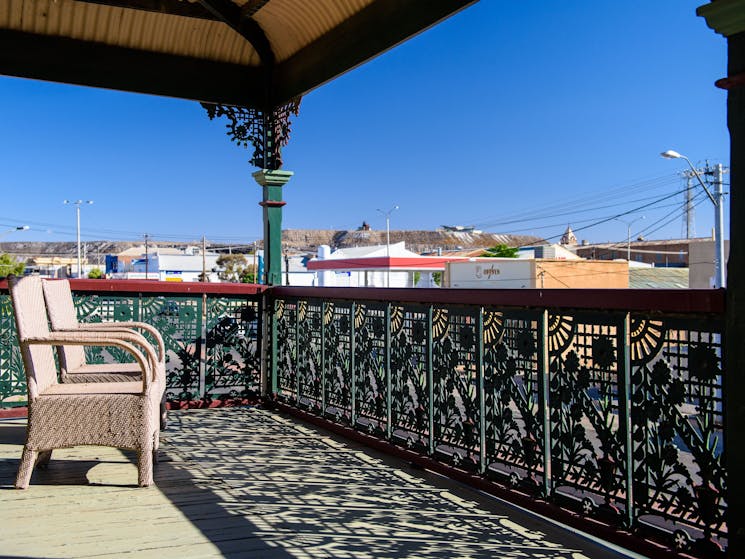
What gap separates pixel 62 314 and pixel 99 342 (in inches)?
31.5

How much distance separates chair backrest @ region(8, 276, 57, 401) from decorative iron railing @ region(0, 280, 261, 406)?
1498 mm

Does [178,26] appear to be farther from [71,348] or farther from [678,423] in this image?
[678,423]

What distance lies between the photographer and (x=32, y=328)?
3000mm

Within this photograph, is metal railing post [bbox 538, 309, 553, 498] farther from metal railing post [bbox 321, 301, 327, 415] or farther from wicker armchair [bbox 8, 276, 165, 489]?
metal railing post [bbox 321, 301, 327, 415]

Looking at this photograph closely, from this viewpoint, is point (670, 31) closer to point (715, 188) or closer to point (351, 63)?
point (715, 188)

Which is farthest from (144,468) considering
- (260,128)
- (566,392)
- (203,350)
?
(260,128)

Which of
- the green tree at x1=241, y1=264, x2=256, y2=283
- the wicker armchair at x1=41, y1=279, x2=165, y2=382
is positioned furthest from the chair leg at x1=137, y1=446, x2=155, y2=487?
the green tree at x1=241, y1=264, x2=256, y2=283

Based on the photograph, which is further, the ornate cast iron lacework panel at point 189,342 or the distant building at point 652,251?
the distant building at point 652,251

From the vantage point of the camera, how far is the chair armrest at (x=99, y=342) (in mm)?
2873

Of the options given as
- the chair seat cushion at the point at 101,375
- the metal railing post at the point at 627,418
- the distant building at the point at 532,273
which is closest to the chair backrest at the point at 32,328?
the chair seat cushion at the point at 101,375

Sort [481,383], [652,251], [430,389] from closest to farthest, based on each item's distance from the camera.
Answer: [481,383]
[430,389]
[652,251]

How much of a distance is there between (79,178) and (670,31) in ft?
258

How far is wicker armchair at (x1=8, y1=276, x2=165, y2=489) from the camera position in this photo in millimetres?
2914

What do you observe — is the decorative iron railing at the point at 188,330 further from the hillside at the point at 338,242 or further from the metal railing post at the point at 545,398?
the hillside at the point at 338,242
